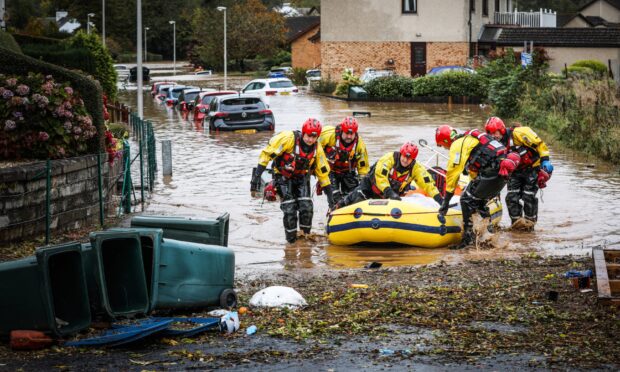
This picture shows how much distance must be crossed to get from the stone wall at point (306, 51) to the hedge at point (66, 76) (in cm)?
6231

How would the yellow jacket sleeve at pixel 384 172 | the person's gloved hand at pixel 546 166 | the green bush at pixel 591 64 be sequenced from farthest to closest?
1. the green bush at pixel 591 64
2. the person's gloved hand at pixel 546 166
3. the yellow jacket sleeve at pixel 384 172

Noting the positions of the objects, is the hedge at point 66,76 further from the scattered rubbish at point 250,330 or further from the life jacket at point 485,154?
the scattered rubbish at point 250,330

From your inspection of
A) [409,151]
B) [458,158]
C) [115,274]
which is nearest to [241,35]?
[409,151]

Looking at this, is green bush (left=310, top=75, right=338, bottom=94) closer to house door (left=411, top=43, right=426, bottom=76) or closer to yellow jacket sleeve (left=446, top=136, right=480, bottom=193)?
house door (left=411, top=43, right=426, bottom=76)

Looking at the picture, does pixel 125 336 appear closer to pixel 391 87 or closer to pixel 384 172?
pixel 384 172

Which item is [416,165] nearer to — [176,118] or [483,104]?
[176,118]

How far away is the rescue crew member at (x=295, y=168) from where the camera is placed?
16.3 m

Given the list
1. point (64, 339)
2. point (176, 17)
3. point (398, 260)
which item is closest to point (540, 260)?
point (398, 260)

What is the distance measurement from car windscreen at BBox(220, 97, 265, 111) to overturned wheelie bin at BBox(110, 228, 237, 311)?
25028 millimetres

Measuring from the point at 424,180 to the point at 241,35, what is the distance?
72.9m

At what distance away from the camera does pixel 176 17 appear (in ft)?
379

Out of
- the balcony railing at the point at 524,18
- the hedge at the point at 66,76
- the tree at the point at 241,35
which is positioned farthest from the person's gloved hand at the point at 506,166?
the tree at the point at 241,35

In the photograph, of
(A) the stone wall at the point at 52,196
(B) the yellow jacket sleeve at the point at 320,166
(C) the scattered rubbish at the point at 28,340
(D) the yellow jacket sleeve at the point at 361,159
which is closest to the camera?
(C) the scattered rubbish at the point at 28,340

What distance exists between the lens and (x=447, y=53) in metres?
60.1
